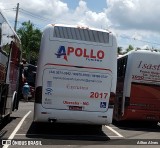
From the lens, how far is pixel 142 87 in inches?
710

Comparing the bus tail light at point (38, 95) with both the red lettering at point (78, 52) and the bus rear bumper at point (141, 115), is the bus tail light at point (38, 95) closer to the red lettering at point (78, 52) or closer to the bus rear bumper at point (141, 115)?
the red lettering at point (78, 52)

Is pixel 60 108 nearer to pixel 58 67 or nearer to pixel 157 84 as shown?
pixel 58 67

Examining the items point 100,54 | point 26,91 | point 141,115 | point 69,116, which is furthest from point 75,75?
point 26,91

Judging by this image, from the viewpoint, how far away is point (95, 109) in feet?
45.2

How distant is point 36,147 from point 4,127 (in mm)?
4410

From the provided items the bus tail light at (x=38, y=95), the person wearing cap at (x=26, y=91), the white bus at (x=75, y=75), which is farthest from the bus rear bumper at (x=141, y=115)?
the person wearing cap at (x=26, y=91)

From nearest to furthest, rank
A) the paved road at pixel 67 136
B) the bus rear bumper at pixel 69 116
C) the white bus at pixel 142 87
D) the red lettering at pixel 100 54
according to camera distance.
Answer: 1. the paved road at pixel 67 136
2. the bus rear bumper at pixel 69 116
3. the red lettering at pixel 100 54
4. the white bus at pixel 142 87

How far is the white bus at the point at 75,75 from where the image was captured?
44.4 ft

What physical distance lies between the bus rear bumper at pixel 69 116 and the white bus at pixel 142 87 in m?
4.29

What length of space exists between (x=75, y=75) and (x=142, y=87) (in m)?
5.07

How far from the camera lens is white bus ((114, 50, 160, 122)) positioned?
17.9 m

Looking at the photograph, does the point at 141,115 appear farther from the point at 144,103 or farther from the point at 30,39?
the point at 30,39

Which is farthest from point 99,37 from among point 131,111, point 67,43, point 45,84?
point 131,111

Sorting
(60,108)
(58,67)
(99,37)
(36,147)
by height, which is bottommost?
(36,147)
